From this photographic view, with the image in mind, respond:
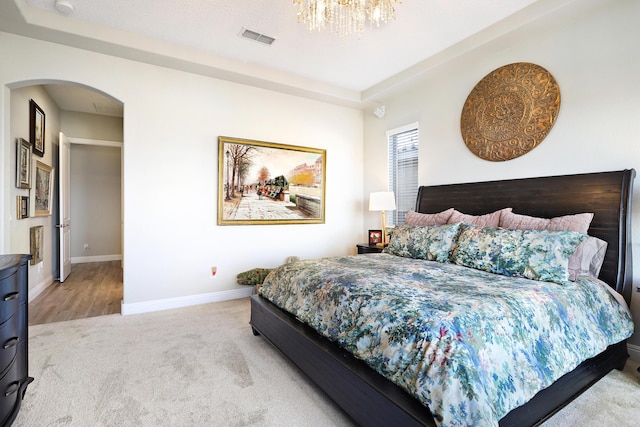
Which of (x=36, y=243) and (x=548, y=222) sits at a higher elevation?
(x=548, y=222)

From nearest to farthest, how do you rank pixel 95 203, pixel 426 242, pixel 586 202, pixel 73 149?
pixel 586 202 → pixel 426 242 → pixel 73 149 → pixel 95 203

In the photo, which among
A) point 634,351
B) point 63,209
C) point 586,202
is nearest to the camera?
point 634,351

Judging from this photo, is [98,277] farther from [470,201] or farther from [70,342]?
[470,201]

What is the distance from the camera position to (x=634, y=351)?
2.41m

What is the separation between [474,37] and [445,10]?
58 centimetres

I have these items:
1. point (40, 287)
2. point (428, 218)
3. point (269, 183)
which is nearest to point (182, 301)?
point (269, 183)

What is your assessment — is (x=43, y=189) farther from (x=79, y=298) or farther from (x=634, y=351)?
(x=634, y=351)

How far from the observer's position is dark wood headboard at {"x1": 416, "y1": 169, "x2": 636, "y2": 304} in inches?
93.4

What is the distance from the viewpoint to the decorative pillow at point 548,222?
2.42 meters

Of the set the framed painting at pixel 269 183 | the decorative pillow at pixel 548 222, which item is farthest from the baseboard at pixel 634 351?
the framed painting at pixel 269 183

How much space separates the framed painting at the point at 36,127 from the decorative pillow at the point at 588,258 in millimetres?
5504

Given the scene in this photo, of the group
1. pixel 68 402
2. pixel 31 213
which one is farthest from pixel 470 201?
pixel 31 213

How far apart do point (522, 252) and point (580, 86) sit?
1599 millimetres

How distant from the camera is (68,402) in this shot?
188 cm
